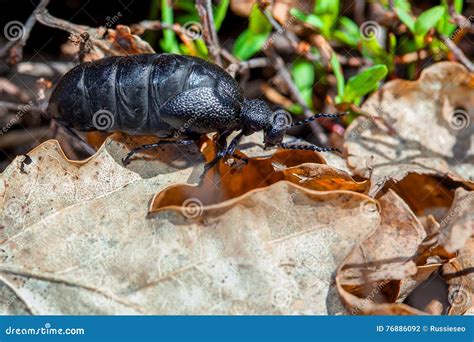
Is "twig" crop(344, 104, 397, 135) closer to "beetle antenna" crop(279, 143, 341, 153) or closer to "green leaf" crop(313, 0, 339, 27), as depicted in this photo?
"beetle antenna" crop(279, 143, 341, 153)

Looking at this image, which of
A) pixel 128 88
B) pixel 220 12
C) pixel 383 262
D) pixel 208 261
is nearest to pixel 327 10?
pixel 220 12

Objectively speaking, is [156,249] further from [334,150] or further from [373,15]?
[373,15]

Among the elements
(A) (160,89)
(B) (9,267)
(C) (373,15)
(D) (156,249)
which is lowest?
(B) (9,267)

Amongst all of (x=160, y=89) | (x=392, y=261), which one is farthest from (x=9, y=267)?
(x=392, y=261)

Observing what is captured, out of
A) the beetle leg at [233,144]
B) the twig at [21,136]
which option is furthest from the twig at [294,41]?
the twig at [21,136]

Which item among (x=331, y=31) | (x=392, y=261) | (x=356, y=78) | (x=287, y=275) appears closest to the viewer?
(x=287, y=275)

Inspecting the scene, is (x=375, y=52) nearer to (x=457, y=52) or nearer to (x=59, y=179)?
(x=457, y=52)
